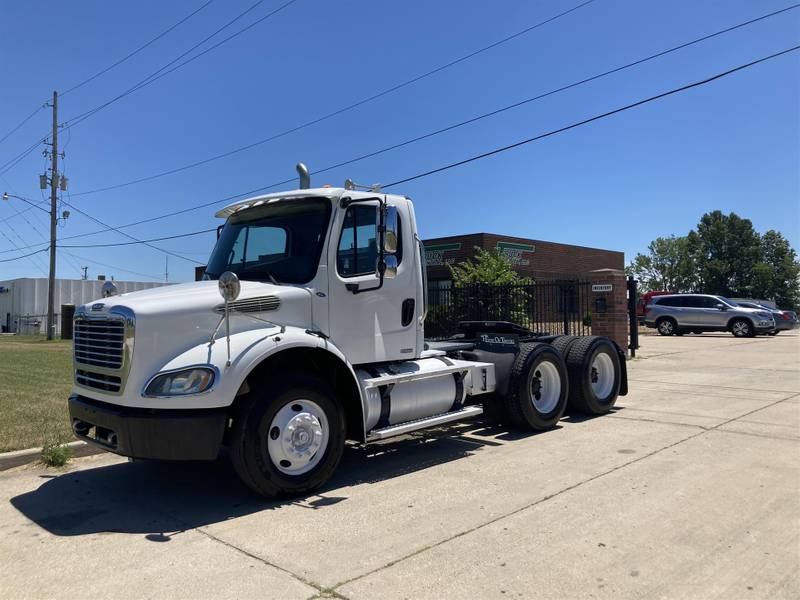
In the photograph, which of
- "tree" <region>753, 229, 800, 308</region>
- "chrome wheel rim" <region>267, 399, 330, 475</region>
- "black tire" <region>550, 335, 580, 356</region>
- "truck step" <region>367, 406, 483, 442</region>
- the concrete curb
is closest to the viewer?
"chrome wheel rim" <region>267, 399, 330, 475</region>

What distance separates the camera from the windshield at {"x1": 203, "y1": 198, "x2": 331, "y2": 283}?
5668 mm

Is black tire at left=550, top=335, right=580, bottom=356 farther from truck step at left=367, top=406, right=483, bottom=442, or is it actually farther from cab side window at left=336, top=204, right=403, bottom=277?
cab side window at left=336, top=204, right=403, bottom=277

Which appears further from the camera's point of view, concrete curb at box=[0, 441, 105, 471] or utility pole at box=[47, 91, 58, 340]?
utility pole at box=[47, 91, 58, 340]

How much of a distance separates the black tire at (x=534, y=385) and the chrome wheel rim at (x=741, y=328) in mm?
21003

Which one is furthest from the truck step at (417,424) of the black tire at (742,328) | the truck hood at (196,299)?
the black tire at (742,328)

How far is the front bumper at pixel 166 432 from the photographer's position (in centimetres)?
455

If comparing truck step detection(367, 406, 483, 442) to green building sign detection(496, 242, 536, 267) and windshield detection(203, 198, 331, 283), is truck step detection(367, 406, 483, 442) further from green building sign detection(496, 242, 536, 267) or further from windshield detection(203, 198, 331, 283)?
green building sign detection(496, 242, 536, 267)

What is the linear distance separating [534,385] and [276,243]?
12.3 feet

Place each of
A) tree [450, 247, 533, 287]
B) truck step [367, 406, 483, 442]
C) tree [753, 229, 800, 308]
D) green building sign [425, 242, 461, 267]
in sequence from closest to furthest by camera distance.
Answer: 1. truck step [367, 406, 483, 442]
2. tree [450, 247, 533, 287]
3. green building sign [425, 242, 461, 267]
4. tree [753, 229, 800, 308]

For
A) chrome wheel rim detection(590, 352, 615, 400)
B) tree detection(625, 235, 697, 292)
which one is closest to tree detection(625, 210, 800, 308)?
tree detection(625, 235, 697, 292)

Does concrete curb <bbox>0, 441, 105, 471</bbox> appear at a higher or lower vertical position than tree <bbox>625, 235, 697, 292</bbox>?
lower

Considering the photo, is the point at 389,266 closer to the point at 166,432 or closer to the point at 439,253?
the point at 166,432

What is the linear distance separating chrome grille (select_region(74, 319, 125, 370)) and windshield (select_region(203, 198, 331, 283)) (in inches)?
50.8

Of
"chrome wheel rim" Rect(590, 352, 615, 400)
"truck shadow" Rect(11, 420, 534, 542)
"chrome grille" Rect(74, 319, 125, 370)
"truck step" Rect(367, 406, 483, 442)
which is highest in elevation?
"chrome grille" Rect(74, 319, 125, 370)
